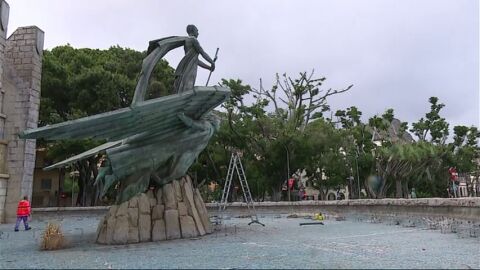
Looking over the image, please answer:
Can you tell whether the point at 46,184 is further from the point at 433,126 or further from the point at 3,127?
→ the point at 433,126

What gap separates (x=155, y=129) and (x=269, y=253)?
4464mm

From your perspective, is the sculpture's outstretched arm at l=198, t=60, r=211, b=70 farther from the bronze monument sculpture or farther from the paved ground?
the paved ground

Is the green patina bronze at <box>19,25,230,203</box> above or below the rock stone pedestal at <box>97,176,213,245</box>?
above

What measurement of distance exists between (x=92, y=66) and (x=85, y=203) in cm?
1055

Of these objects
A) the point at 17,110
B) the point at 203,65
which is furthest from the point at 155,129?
the point at 17,110

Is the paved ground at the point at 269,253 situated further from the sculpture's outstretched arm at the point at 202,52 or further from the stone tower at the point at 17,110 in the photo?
the stone tower at the point at 17,110

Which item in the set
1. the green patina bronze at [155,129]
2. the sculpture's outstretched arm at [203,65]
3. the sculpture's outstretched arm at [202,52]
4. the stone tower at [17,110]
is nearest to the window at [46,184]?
the stone tower at [17,110]

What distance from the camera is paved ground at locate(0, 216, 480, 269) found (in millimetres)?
6914

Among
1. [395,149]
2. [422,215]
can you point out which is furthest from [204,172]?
[422,215]

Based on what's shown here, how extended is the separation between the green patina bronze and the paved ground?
75.1 inches

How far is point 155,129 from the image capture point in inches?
415

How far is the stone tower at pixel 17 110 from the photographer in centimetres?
2022

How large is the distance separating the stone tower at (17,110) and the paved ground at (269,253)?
33.3 ft

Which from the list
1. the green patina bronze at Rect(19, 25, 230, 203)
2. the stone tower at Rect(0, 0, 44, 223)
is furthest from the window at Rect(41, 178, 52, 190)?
the green patina bronze at Rect(19, 25, 230, 203)
